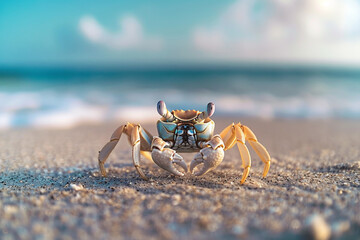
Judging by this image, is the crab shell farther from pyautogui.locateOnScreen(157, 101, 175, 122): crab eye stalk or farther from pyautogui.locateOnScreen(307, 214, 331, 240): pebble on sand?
pyautogui.locateOnScreen(307, 214, 331, 240): pebble on sand

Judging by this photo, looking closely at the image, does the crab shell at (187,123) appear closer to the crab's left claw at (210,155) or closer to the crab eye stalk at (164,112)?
the crab eye stalk at (164,112)

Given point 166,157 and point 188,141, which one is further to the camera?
point 188,141

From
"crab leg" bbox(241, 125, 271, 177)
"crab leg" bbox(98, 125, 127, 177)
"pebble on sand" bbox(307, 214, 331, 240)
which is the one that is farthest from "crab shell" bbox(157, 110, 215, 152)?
"pebble on sand" bbox(307, 214, 331, 240)

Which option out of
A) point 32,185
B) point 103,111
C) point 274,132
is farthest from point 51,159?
point 103,111

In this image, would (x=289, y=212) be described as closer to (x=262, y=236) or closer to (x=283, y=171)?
(x=262, y=236)

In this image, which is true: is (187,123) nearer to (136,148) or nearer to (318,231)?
(136,148)

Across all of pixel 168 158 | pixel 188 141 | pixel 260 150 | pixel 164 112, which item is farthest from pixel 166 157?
pixel 260 150
